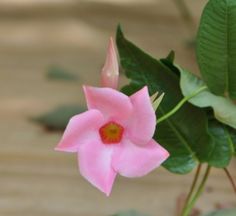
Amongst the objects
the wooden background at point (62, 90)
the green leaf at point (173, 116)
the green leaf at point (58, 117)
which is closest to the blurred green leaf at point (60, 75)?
the wooden background at point (62, 90)

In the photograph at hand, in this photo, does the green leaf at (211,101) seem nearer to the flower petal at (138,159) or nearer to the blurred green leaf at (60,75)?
the flower petal at (138,159)

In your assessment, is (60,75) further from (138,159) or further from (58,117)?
(138,159)

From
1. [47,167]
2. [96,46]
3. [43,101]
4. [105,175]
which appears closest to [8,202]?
[47,167]

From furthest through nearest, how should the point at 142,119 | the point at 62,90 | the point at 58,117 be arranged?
1. the point at 62,90
2. the point at 58,117
3. the point at 142,119

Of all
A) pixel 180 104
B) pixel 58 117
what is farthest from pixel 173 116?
pixel 58 117

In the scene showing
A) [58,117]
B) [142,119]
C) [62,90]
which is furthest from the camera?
[62,90]

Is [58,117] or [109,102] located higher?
[109,102]

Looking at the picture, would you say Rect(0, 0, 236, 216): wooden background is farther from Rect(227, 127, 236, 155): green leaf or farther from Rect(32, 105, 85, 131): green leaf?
Rect(227, 127, 236, 155): green leaf

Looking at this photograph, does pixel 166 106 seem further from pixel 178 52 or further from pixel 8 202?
pixel 178 52
